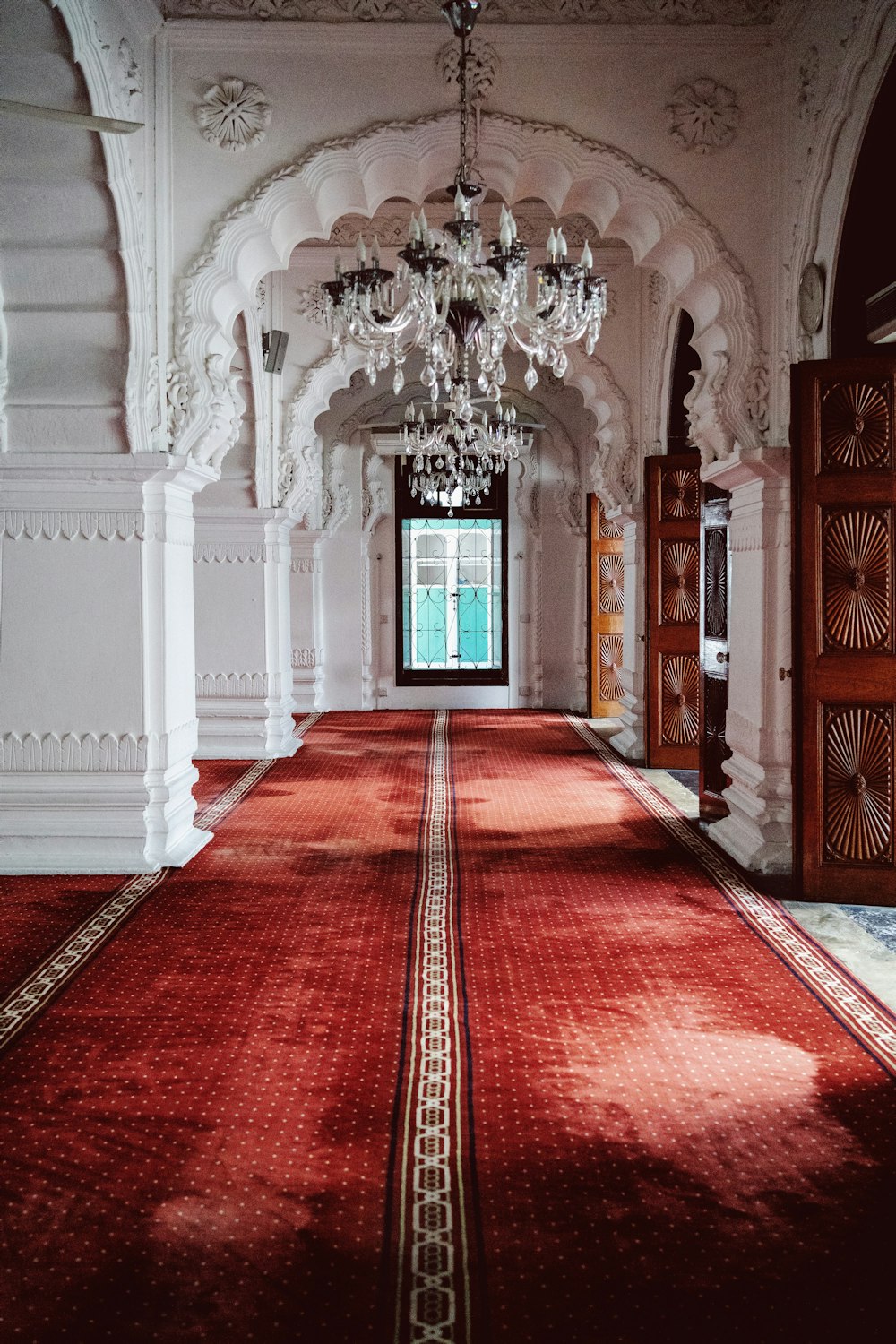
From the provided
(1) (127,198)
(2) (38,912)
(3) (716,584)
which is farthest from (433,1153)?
(3) (716,584)

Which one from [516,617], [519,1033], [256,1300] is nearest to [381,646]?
[516,617]

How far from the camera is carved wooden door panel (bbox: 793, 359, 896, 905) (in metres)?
4.70

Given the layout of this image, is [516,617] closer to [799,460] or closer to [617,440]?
[617,440]

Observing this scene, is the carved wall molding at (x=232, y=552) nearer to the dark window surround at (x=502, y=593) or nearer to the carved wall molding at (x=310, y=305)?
the carved wall molding at (x=310, y=305)

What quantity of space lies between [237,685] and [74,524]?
392 centimetres

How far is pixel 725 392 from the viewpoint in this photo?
18.2 ft

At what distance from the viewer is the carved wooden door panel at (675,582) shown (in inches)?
328

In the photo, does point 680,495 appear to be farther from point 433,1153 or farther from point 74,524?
point 433,1153

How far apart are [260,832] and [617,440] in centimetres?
474

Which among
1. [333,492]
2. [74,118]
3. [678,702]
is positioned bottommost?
[678,702]

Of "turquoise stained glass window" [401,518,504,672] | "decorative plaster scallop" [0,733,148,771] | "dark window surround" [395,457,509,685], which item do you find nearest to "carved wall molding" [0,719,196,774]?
"decorative plaster scallop" [0,733,148,771]

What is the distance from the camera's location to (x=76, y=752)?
212 inches

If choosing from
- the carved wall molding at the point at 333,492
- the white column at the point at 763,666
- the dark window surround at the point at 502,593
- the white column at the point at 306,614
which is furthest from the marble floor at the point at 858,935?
the carved wall molding at the point at 333,492

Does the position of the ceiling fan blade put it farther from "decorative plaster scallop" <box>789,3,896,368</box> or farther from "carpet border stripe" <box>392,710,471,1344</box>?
"decorative plaster scallop" <box>789,3,896,368</box>
